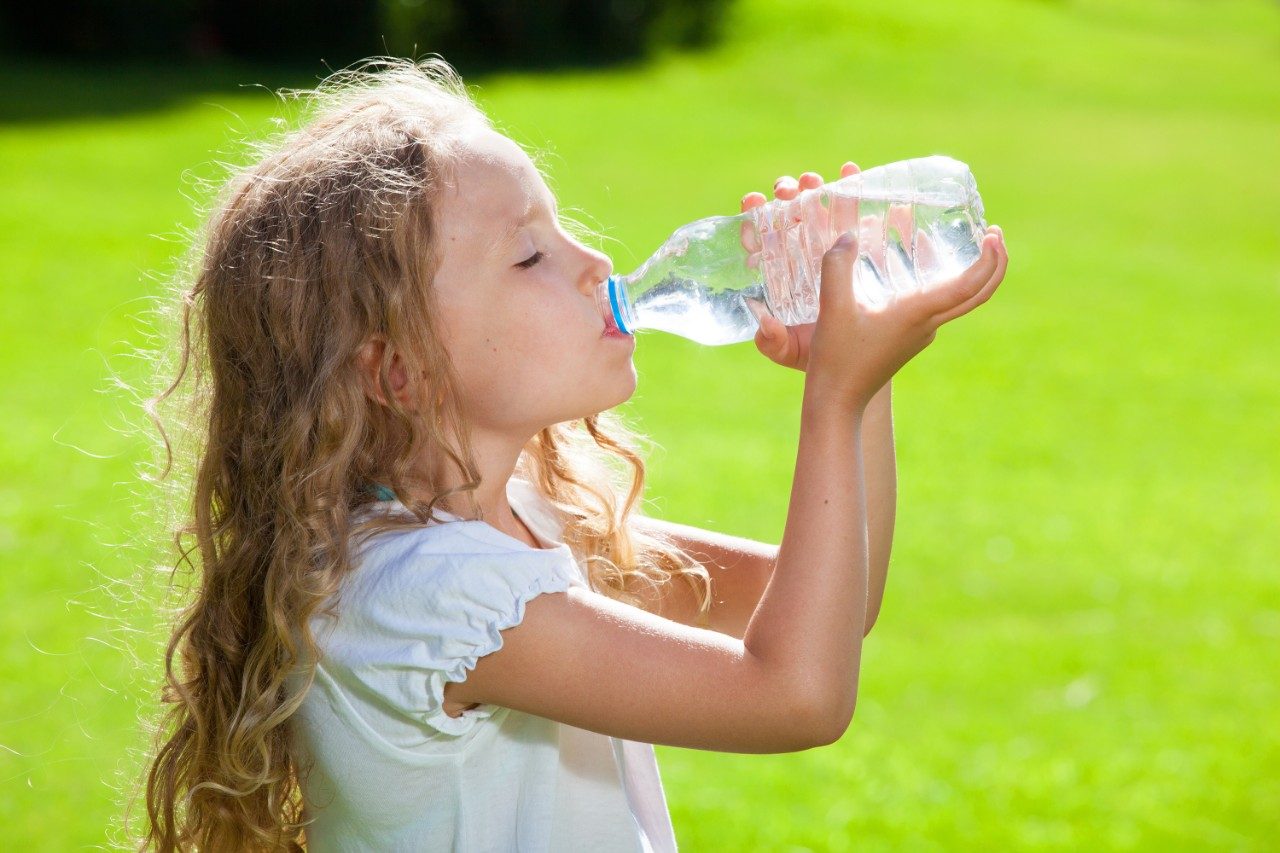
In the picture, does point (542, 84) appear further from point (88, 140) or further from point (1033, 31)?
point (1033, 31)

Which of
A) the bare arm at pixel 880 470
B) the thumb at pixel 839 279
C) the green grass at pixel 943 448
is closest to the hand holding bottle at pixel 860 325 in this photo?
the thumb at pixel 839 279

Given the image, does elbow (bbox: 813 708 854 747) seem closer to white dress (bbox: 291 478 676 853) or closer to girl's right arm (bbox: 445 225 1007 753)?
girl's right arm (bbox: 445 225 1007 753)

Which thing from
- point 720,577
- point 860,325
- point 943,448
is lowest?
point 943,448

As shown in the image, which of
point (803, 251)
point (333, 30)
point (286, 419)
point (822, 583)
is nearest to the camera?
point (822, 583)

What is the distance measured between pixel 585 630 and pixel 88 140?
16.3 metres

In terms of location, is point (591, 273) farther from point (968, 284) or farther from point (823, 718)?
point (823, 718)

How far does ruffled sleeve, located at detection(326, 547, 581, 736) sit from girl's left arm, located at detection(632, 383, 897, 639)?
1.79 ft

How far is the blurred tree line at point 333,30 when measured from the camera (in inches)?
810

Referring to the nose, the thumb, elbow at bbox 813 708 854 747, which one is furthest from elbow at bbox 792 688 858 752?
the nose

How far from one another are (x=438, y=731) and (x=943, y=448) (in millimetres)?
7877

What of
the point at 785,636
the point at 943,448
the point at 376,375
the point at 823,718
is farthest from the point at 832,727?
the point at 943,448

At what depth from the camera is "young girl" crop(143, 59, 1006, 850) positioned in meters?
1.78

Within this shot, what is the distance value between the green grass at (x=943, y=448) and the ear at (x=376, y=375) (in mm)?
630

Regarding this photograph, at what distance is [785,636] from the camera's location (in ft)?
5.77
